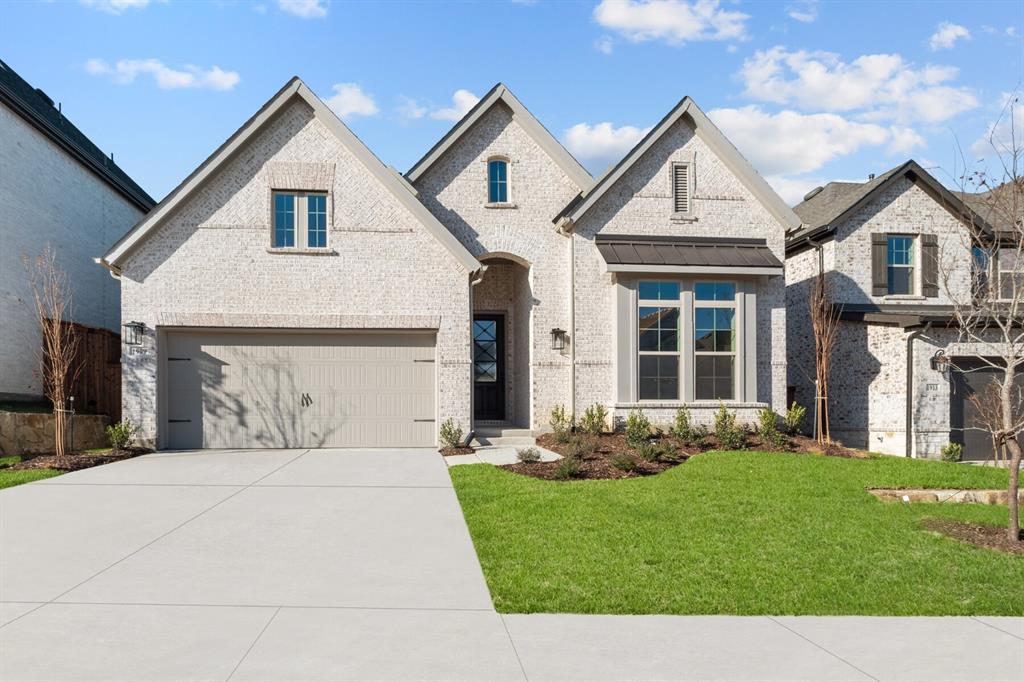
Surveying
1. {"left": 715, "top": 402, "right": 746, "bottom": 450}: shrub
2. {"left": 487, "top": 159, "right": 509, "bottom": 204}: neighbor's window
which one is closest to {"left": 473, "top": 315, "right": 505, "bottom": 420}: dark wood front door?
{"left": 487, "top": 159, "right": 509, "bottom": 204}: neighbor's window

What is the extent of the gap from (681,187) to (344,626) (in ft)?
47.6

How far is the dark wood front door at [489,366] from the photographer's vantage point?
1984cm

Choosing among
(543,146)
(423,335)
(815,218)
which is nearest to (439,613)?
(423,335)

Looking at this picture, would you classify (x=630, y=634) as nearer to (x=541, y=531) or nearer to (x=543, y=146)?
(x=541, y=531)

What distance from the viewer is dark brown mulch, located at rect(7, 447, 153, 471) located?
12.8m

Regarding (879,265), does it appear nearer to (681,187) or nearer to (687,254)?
(681,187)

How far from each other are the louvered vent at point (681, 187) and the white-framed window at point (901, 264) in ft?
20.5

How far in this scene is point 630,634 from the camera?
207 inches

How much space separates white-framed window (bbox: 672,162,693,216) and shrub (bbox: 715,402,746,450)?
474cm

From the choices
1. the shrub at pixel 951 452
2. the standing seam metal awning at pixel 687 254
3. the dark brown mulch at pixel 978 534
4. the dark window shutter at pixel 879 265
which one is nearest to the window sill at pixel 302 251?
the standing seam metal awning at pixel 687 254

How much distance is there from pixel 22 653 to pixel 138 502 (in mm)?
5511

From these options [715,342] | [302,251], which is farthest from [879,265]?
[302,251]

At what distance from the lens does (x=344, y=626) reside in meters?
5.34

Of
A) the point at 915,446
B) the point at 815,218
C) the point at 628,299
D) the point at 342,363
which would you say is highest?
the point at 815,218
